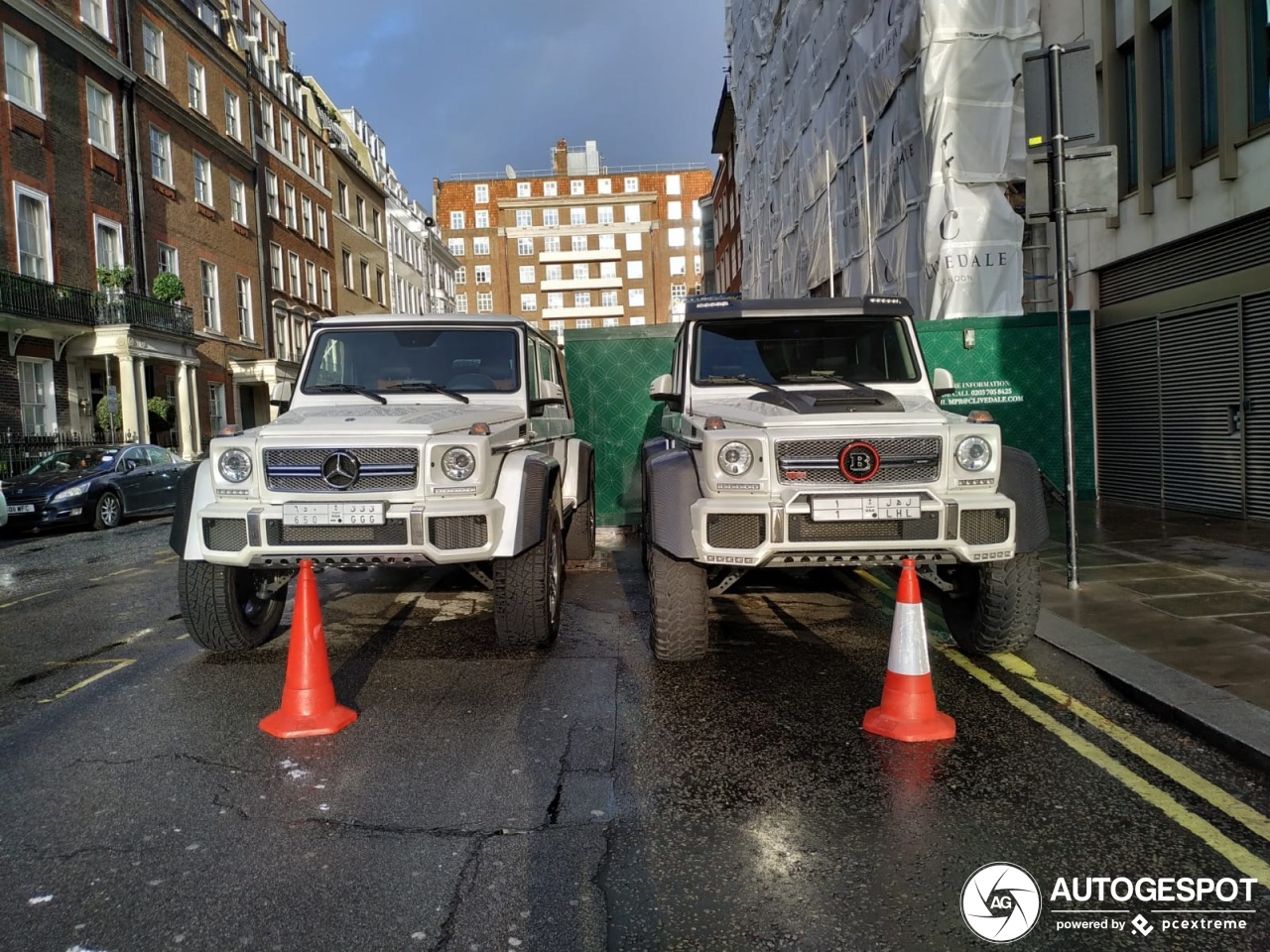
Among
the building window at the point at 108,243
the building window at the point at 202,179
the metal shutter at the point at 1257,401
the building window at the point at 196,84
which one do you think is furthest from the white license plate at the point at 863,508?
the building window at the point at 196,84

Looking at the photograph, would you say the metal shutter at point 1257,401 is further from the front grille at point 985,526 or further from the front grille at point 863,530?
the front grille at point 863,530

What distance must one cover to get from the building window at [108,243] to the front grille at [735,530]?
23.4 meters

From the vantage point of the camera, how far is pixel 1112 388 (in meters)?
11.7

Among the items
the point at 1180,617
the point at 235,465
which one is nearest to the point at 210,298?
the point at 235,465

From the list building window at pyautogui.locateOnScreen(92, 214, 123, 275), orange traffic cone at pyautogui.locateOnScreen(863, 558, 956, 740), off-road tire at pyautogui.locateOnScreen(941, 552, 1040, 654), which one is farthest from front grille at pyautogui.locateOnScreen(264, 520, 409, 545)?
building window at pyautogui.locateOnScreen(92, 214, 123, 275)

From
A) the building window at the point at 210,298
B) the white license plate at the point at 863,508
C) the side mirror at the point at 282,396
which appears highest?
the building window at the point at 210,298

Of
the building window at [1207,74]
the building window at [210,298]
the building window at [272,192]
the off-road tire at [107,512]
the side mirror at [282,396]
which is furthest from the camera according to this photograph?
the building window at [272,192]

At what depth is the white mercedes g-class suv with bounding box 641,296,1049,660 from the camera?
4.35 m

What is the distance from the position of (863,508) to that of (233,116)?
3432cm

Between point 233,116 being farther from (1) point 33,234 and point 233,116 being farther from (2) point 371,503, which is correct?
(2) point 371,503

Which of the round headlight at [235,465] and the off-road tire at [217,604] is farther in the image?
the off-road tire at [217,604]

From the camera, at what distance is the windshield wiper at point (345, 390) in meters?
5.86

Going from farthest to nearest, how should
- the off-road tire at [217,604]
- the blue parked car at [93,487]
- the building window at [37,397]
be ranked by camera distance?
1. the building window at [37,397]
2. the blue parked car at [93,487]
3. the off-road tire at [217,604]

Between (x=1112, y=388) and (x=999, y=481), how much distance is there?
8.40m
